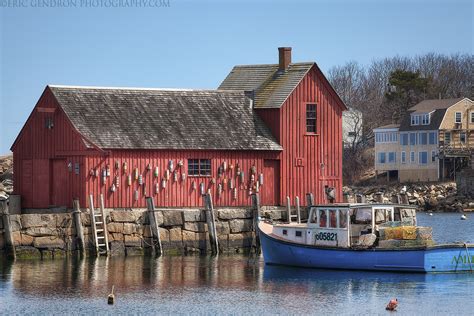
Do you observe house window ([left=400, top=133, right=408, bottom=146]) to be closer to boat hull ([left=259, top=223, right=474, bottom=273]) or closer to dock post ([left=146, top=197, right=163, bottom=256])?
dock post ([left=146, top=197, right=163, bottom=256])

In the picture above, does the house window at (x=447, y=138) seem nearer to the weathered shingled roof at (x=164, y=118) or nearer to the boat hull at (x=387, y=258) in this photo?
the weathered shingled roof at (x=164, y=118)

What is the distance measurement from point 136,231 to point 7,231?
5.06 meters

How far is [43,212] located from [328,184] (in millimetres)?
12241

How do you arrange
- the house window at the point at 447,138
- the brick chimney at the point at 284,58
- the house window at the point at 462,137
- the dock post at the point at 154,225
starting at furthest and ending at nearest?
the house window at the point at 462,137 < the house window at the point at 447,138 < the brick chimney at the point at 284,58 < the dock post at the point at 154,225

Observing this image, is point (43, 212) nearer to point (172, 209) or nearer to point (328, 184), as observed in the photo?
point (172, 209)

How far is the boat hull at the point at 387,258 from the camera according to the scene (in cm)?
4491

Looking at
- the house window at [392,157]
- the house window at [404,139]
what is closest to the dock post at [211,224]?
the house window at [404,139]

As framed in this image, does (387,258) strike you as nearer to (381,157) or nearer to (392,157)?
(392,157)

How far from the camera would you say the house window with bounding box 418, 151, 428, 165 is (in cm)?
11769

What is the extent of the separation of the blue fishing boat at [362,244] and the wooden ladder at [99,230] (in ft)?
19.2

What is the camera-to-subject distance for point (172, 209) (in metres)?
52.2

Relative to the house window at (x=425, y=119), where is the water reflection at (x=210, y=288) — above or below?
below

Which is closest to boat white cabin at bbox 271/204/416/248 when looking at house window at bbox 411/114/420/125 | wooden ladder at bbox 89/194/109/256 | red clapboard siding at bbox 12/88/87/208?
wooden ladder at bbox 89/194/109/256

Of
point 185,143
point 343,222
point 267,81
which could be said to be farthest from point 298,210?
point 343,222
